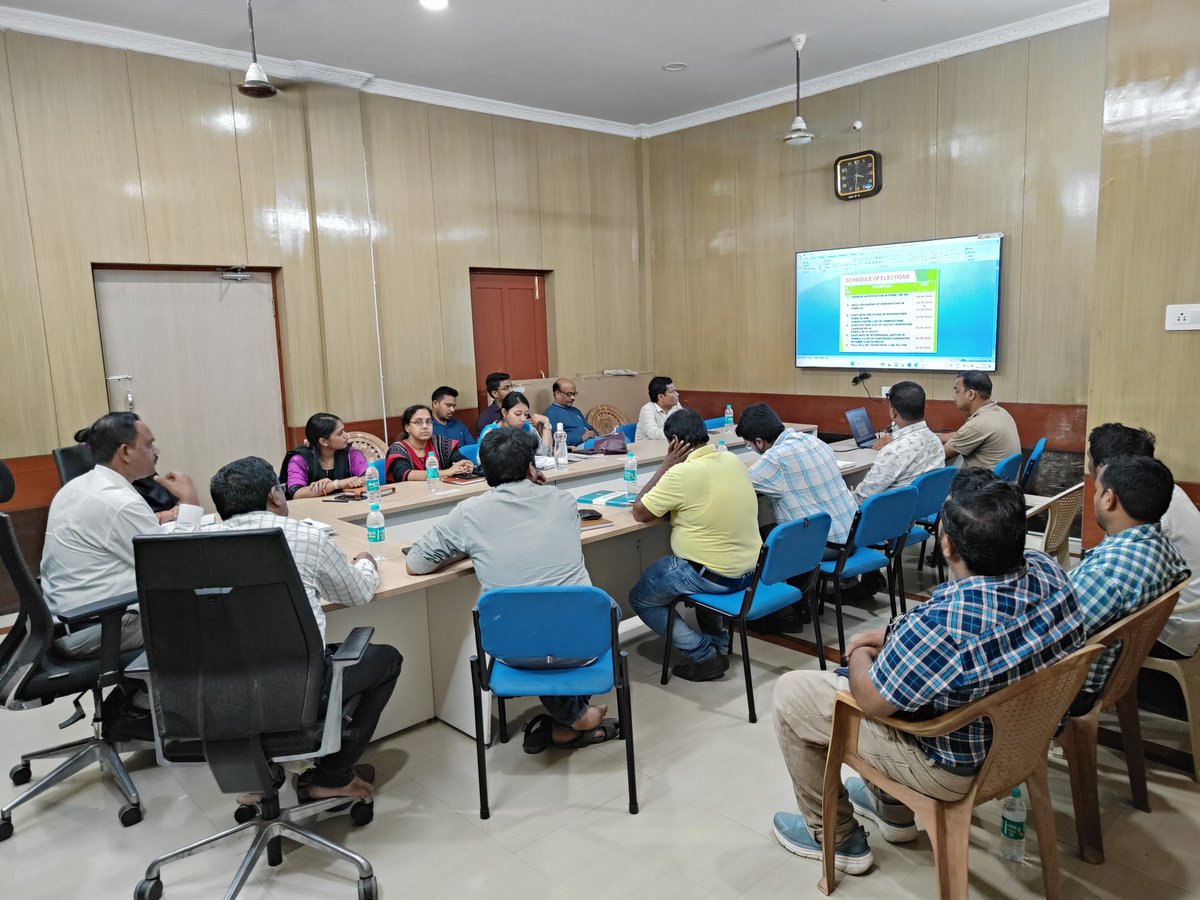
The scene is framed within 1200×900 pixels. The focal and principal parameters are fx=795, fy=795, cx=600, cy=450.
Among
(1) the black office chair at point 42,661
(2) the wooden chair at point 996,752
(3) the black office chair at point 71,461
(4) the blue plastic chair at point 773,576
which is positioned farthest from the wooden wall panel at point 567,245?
(2) the wooden chair at point 996,752

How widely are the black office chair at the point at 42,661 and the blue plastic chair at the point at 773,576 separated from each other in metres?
2.07

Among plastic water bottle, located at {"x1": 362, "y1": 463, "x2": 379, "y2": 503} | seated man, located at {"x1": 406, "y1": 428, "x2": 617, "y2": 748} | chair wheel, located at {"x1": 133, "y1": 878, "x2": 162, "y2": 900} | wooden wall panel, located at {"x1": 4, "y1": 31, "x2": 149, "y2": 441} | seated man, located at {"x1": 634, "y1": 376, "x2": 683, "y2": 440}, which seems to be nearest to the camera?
chair wheel, located at {"x1": 133, "y1": 878, "x2": 162, "y2": 900}

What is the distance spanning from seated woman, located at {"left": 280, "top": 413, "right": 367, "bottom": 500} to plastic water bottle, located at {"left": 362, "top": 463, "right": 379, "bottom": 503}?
27cm

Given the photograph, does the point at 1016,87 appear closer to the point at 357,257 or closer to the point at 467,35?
the point at 467,35

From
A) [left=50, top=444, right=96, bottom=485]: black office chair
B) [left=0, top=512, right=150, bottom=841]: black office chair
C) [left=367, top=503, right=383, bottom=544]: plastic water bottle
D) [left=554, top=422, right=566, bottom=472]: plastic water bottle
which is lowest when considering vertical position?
[left=0, top=512, right=150, bottom=841]: black office chair

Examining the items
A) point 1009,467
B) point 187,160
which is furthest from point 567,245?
point 1009,467

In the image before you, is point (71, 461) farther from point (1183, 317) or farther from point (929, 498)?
point (1183, 317)

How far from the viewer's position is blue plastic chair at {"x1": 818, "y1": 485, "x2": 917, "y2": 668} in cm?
361

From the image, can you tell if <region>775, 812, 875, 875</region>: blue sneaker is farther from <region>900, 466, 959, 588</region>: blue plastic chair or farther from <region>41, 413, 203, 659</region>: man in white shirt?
<region>41, 413, 203, 659</region>: man in white shirt

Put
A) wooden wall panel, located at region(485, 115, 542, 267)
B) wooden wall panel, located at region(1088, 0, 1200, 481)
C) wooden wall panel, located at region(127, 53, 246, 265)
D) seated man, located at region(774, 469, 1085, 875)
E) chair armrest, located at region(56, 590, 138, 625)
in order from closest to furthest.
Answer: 1. seated man, located at region(774, 469, 1085, 875)
2. chair armrest, located at region(56, 590, 138, 625)
3. wooden wall panel, located at region(1088, 0, 1200, 481)
4. wooden wall panel, located at region(127, 53, 246, 265)
5. wooden wall panel, located at region(485, 115, 542, 267)

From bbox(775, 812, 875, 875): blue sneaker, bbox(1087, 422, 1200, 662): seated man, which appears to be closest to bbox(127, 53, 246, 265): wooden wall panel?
bbox(775, 812, 875, 875): blue sneaker

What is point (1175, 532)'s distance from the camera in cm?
265

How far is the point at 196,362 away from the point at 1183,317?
228 inches

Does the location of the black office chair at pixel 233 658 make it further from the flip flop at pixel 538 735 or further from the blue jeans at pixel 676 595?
the blue jeans at pixel 676 595
